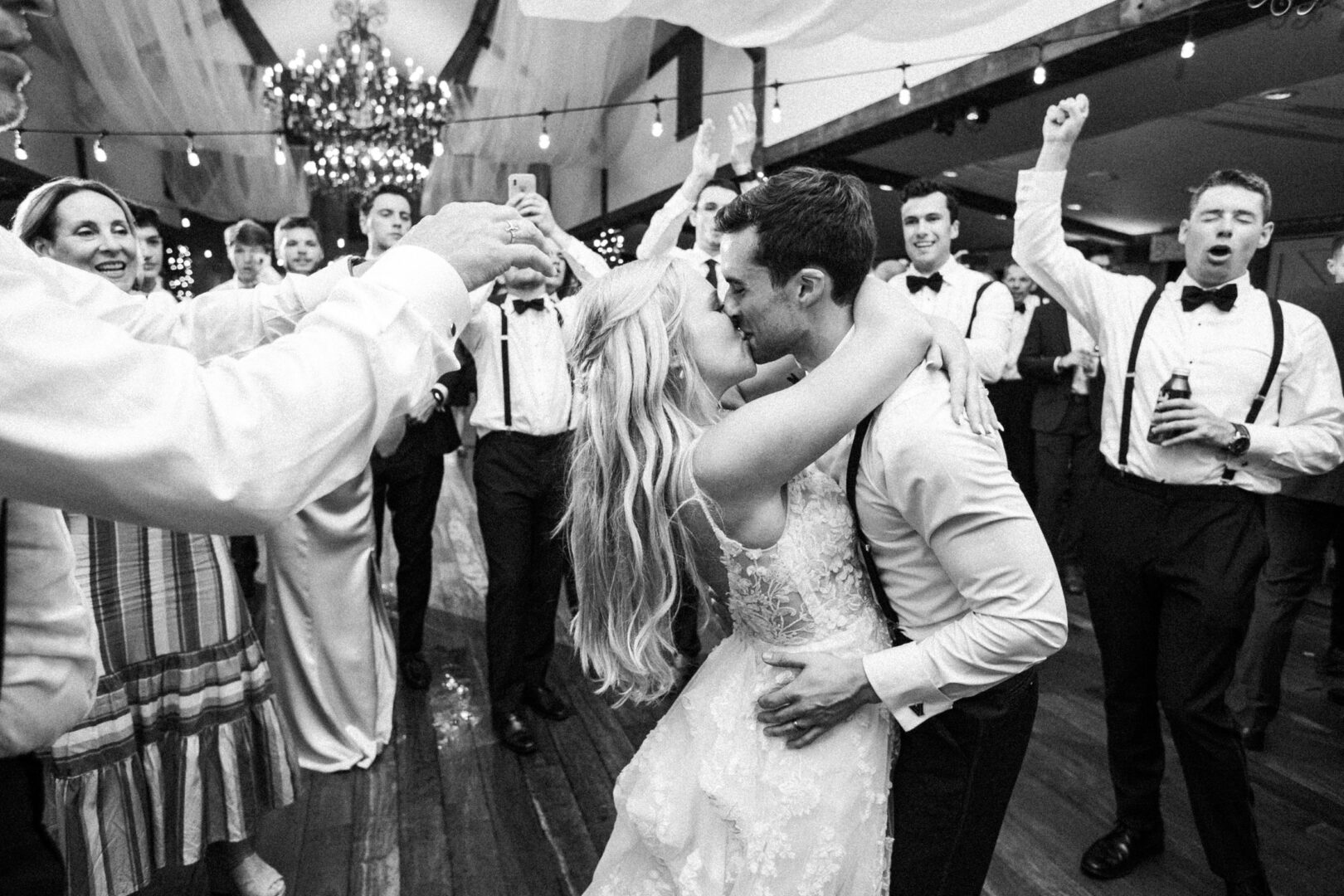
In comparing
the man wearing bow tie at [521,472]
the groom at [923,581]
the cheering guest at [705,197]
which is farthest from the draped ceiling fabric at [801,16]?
the groom at [923,581]

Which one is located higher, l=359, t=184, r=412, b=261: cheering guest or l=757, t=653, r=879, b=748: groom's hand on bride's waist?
l=359, t=184, r=412, b=261: cheering guest

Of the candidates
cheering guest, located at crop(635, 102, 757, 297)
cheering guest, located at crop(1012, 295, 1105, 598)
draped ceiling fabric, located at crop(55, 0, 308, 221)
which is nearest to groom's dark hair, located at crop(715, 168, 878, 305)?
cheering guest, located at crop(635, 102, 757, 297)

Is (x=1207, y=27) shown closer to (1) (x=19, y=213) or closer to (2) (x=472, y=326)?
(2) (x=472, y=326)

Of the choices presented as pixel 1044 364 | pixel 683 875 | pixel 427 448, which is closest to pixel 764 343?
pixel 683 875

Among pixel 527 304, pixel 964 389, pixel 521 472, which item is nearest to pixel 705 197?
pixel 527 304

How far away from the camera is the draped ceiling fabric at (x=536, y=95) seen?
20.6 feet

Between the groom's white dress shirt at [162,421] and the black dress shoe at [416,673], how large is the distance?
2548mm

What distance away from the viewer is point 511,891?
2041 millimetres

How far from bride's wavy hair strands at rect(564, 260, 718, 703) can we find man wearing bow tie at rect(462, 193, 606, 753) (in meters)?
1.50

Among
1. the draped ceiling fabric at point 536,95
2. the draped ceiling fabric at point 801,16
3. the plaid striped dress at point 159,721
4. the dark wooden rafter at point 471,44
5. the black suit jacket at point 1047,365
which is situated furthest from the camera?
the dark wooden rafter at point 471,44

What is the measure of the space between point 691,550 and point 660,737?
30cm

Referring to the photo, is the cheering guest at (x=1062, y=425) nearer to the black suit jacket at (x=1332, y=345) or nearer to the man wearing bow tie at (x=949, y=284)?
the man wearing bow tie at (x=949, y=284)

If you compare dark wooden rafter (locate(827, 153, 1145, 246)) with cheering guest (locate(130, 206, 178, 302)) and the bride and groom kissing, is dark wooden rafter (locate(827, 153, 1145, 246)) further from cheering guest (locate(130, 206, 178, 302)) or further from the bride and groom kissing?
the bride and groom kissing

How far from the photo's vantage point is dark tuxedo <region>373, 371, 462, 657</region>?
10.8 feet
